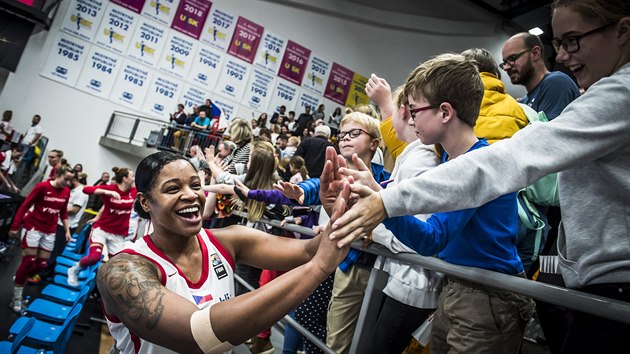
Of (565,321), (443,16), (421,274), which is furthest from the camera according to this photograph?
(443,16)

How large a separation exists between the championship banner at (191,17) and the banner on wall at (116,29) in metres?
1.40

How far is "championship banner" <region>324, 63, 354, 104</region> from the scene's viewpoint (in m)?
17.5

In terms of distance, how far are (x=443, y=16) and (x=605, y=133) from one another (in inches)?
778

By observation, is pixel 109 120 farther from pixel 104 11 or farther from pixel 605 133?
pixel 605 133

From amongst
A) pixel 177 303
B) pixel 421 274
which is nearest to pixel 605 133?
pixel 421 274

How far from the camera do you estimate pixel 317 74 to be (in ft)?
56.5

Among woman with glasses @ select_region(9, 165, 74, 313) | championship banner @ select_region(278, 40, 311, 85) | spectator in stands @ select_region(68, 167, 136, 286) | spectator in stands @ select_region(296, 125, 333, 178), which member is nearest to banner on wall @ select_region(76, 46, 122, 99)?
championship banner @ select_region(278, 40, 311, 85)

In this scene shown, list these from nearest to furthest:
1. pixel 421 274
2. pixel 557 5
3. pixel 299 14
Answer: pixel 557 5 → pixel 421 274 → pixel 299 14

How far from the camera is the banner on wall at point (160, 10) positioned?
14617 mm

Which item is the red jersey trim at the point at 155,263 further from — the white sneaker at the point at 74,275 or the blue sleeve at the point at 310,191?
the white sneaker at the point at 74,275

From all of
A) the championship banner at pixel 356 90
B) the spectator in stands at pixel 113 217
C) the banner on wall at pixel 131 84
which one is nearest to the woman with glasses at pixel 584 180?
the spectator in stands at pixel 113 217

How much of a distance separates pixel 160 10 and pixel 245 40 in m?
3.12

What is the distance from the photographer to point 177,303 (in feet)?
4.64

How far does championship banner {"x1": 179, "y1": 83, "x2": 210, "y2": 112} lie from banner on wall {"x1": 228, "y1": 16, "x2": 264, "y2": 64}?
191cm
